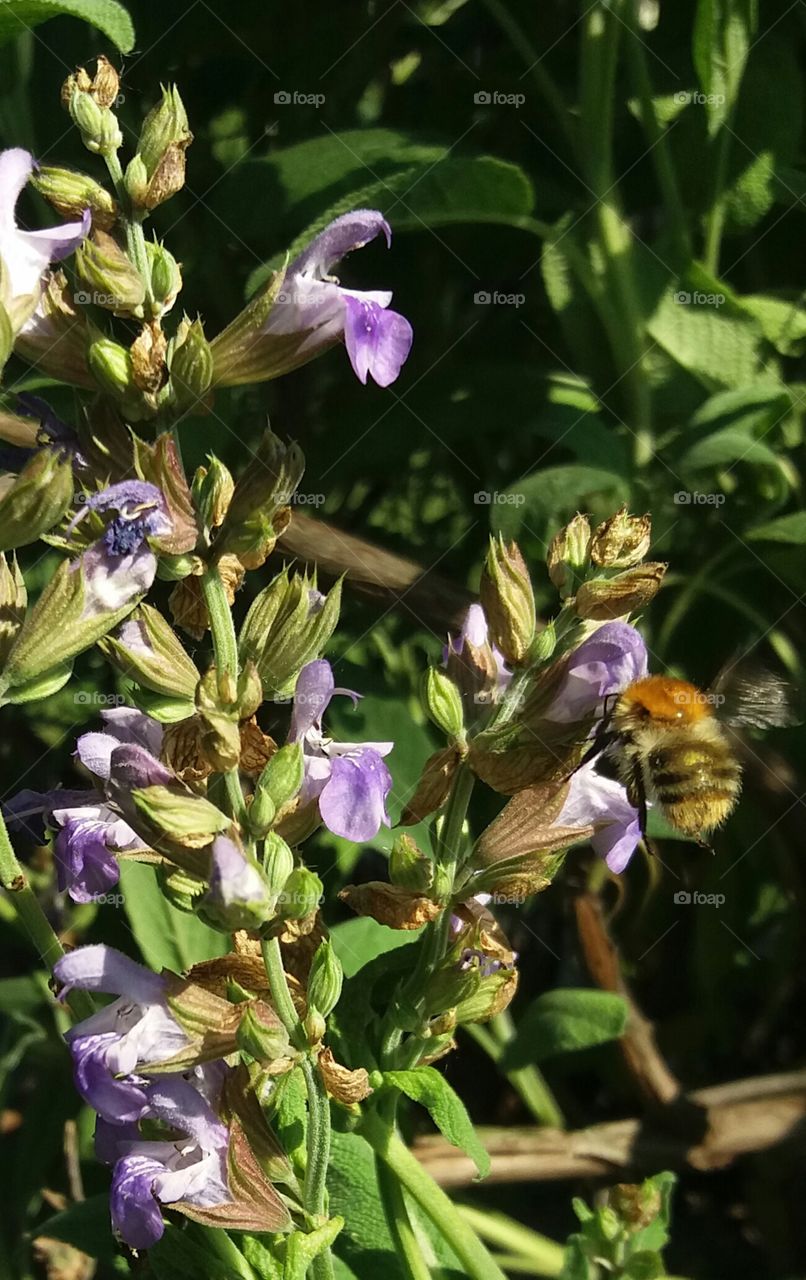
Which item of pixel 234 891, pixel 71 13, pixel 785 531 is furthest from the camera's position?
pixel 785 531

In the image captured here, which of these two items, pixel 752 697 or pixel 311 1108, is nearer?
pixel 311 1108

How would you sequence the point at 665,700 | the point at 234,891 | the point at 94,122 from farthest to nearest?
the point at 665,700 < the point at 94,122 < the point at 234,891

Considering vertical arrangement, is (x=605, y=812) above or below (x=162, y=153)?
below

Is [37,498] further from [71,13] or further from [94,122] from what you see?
[71,13]

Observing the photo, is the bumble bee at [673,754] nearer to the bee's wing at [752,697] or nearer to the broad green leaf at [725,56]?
the bee's wing at [752,697]

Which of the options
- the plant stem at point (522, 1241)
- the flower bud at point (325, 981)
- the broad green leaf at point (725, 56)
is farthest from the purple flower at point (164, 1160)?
the broad green leaf at point (725, 56)

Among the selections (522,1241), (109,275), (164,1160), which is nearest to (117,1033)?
(164,1160)
